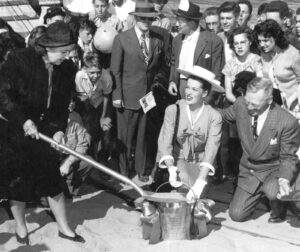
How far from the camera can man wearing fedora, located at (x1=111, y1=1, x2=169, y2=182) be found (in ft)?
22.3

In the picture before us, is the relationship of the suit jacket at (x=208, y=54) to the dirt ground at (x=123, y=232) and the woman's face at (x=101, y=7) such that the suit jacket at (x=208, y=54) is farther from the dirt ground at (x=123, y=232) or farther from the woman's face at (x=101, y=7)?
the dirt ground at (x=123, y=232)

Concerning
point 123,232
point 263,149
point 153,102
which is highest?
point 153,102

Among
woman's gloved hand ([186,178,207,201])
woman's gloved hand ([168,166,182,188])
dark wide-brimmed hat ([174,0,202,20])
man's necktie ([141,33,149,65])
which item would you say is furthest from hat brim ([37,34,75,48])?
dark wide-brimmed hat ([174,0,202,20])

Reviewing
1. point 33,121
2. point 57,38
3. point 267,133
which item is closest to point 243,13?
point 267,133

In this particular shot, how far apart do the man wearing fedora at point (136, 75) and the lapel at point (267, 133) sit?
151cm

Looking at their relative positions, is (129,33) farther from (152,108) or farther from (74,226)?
(74,226)

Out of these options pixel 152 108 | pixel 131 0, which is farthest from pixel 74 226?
pixel 131 0

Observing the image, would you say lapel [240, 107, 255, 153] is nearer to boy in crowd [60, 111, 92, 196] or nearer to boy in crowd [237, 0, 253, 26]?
boy in crowd [60, 111, 92, 196]

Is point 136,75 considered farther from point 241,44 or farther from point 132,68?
point 241,44

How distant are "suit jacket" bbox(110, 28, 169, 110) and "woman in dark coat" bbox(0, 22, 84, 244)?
4.61 ft

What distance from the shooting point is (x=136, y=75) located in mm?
6875

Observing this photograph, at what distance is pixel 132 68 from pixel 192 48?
667 mm

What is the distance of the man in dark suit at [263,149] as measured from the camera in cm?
575

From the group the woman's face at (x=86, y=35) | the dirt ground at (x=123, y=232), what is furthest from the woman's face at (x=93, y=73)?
the dirt ground at (x=123, y=232)
